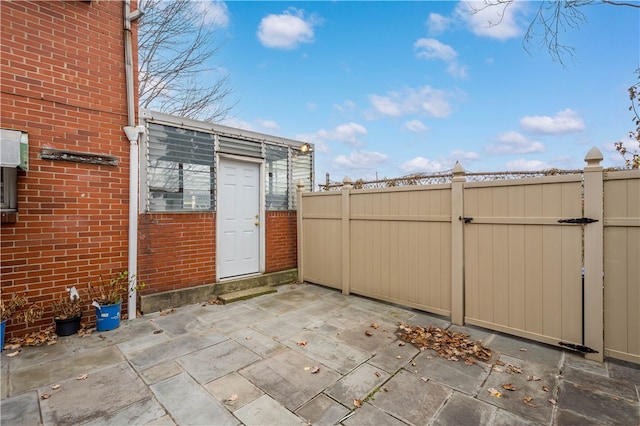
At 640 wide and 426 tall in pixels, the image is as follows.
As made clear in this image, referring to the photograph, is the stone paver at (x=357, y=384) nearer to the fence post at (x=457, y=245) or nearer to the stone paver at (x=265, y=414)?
the stone paver at (x=265, y=414)

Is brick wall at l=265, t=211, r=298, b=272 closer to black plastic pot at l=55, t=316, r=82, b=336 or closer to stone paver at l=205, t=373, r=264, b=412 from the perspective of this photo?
black plastic pot at l=55, t=316, r=82, b=336

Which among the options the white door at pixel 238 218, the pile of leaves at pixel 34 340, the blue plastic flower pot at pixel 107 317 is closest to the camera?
the pile of leaves at pixel 34 340

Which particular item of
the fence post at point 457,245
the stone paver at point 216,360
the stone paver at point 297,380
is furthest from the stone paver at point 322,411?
the fence post at point 457,245

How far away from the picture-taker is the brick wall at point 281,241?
217 inches

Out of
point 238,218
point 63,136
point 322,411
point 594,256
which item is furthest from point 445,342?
point 63,136

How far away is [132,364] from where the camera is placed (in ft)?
8.53

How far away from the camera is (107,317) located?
11.2ft

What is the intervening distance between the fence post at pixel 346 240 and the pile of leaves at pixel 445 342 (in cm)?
148

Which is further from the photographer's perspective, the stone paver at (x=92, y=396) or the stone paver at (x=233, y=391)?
the stone paver at (x=233, y=391)

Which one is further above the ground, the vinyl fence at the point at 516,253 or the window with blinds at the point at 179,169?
the window with blinds at the point at 179,169

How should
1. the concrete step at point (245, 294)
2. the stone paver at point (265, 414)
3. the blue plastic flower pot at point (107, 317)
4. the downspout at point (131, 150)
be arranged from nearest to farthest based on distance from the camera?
the stone paver at point (265, 414)
the blue plastic flower pot at point (107, 317)
the downspout at point (131, 150)
the concrete step at point (245, 294)

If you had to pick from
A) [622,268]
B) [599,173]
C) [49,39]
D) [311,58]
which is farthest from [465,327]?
[311,58]

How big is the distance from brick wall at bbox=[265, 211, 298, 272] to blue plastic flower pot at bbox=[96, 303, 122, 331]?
249 centimetres

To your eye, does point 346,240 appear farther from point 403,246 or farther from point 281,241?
point 281,241
